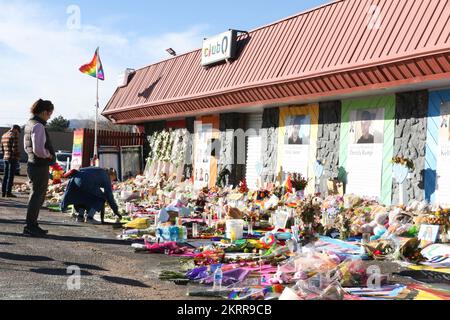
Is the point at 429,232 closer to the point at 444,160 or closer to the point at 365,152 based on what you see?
the point at 444,160

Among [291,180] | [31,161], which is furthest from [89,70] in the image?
[31,161]

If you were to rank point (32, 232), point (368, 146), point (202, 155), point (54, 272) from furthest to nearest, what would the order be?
1. point (202, 155)
2. point (368, 146)
3. point (32, 232)
4. point (54, 272)

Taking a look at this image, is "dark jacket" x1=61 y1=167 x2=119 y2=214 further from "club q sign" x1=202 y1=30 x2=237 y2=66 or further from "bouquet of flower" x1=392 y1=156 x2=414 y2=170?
"club q sign" x1=202 y1=30 x2=237 y2=66

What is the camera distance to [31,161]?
7.95 meters

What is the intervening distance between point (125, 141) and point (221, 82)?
9.36 meters

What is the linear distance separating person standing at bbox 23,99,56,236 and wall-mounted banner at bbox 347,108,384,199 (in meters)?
7.20

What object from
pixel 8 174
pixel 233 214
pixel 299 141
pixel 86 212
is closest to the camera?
pixel 233 214

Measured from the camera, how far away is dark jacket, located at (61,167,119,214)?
31.9ft

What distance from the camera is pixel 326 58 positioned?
12.1m

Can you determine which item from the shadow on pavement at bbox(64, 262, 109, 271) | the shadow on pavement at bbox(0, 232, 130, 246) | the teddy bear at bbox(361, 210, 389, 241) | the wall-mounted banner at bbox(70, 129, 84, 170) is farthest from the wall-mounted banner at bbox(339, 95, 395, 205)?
the wall-mounted banner at bbox(70, 129, 84, 170)

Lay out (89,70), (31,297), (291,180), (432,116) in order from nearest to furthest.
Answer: (31,297) < (432,116) < (291,180) < (89,70)

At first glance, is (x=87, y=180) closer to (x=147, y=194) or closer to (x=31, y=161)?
(x=31, y=161)

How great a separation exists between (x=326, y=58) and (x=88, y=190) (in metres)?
6.02

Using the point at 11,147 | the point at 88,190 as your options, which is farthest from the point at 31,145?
the point at 11,147
